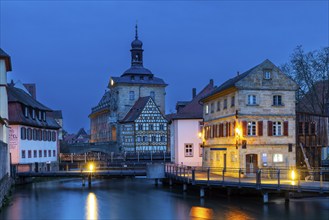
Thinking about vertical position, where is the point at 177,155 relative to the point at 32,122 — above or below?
below


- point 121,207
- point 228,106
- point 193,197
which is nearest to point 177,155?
point 228,106

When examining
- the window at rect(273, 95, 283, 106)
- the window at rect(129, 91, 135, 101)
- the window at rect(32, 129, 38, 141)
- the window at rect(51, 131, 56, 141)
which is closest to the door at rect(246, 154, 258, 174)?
the window at rect(273, 95, 283, 106)

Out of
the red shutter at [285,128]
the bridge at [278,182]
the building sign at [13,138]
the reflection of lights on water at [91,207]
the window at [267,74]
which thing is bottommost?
the reflection of lights on water at [91,207]

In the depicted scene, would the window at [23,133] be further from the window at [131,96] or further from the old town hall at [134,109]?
the window at [131,96]

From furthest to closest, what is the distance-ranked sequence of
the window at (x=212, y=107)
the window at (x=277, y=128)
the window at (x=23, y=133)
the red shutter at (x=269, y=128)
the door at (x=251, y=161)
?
the window at (x=23, y=133) → the window at (x=212, y=107) → the window at (x=277, y=128) → the red shutter at (x=269, y=128) → the door at (x=251, y=161)

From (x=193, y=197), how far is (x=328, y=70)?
2057cm

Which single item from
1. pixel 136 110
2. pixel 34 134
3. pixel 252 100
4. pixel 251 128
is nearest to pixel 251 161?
pixel 251 128

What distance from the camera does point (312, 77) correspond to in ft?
168

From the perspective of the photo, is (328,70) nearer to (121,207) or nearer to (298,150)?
(298,150)

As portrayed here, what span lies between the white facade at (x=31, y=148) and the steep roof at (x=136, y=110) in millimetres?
19766

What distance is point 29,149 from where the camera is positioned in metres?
54.2

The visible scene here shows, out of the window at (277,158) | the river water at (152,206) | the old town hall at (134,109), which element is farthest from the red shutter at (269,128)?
the old town hall at (134,109)

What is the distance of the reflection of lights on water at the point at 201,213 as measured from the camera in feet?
93.9

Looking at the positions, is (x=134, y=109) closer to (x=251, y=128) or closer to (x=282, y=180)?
(x=251, y=128)
